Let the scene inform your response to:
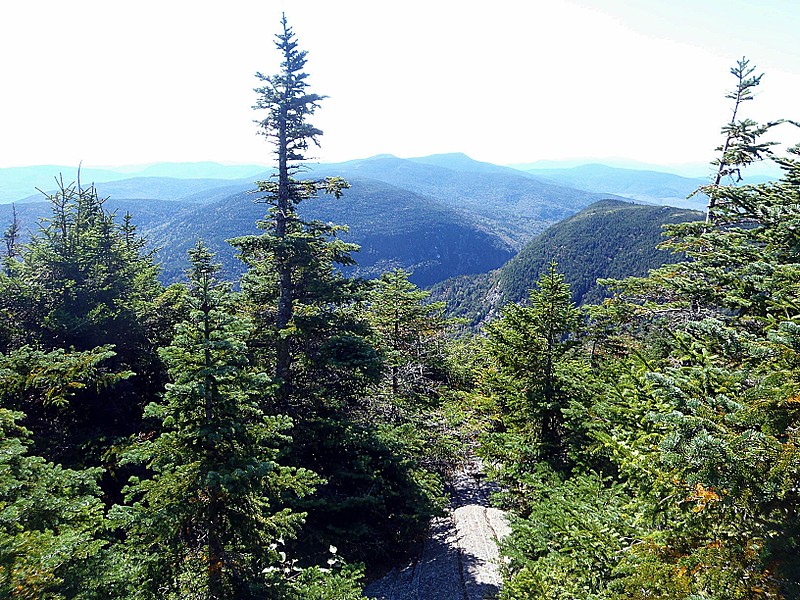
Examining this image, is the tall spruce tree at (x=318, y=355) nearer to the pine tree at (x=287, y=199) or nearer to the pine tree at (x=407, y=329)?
the pine tree at (x=287, y=199)

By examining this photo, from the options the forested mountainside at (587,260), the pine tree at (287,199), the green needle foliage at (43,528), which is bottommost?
the forested mountainside at (587,260)

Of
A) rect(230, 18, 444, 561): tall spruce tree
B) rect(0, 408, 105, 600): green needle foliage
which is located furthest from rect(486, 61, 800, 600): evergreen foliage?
rect(0, 408, 105, 600): green needle foliage

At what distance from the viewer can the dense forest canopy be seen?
5.45 meters

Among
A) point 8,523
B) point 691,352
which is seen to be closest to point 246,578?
point 8,523

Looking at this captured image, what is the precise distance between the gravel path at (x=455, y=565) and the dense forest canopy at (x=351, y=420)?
2.84 ft

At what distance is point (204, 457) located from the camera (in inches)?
288

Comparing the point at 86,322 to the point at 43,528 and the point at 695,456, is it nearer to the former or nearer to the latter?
the point at 43,528

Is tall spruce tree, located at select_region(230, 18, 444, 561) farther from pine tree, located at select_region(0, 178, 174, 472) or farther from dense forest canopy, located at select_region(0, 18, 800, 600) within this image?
pine tree, located at select_region(0, 178, 174, 472)

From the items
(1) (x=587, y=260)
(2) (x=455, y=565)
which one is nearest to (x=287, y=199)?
(2) (x=455, y=565)

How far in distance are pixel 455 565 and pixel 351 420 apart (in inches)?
223

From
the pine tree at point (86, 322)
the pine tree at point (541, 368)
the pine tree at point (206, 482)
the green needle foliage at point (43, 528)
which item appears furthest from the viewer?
the pine tree at point (541, 368)

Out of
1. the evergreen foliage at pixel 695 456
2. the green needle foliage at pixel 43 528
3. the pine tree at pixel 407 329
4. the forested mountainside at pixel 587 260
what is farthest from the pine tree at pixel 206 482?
the forested mountainside at pixel 587 260

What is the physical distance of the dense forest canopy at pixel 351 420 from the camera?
545 cm

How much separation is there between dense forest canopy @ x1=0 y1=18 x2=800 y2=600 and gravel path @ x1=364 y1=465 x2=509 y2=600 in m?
0.87
